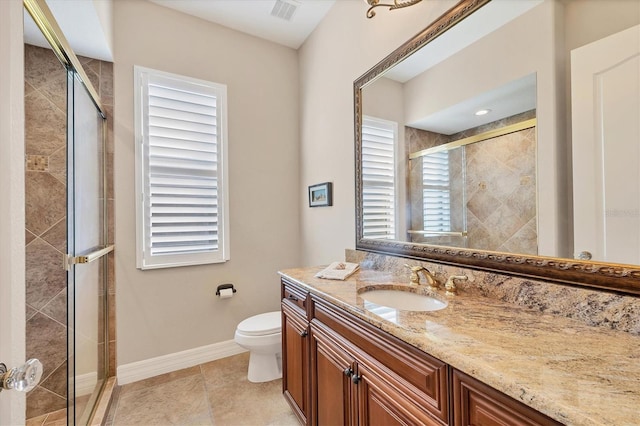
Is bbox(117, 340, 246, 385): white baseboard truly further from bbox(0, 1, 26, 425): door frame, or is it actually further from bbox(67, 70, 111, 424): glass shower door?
bbox(0, 1, 26, 425): door frame

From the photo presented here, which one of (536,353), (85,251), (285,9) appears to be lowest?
(536,353)

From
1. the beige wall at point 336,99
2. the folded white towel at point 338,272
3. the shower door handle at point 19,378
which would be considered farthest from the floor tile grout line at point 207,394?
the shower door handle at point 19,378

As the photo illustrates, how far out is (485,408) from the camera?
0.68 meters

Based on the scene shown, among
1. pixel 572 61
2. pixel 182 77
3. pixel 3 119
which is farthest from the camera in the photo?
pixel 182 77

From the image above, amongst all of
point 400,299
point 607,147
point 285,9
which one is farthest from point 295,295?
point 285,9

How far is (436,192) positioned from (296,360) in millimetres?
1255

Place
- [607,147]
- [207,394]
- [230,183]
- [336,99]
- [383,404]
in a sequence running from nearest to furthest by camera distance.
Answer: [607,147] → [383,404] → [207,394] → [336,99] → [230,183]

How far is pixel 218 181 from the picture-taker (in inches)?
100

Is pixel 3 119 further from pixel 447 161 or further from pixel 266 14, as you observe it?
pixel 266 14

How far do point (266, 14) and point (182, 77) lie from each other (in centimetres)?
91

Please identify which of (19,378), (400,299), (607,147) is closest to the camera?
(19,378)

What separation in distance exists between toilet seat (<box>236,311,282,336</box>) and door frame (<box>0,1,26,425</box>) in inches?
54.4

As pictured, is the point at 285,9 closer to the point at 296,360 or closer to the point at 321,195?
the point at 321,195

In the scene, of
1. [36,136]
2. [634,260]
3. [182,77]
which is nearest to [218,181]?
[182,77]
